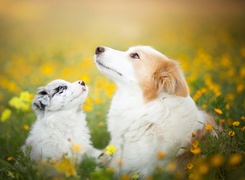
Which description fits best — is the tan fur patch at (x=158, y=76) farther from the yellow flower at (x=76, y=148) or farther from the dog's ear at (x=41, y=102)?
the dog's ear at (x=41, y=102)

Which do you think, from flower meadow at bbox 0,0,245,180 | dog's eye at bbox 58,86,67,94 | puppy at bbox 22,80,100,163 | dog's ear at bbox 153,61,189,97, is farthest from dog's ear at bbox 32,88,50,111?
dog's ear at bbox 153,61,189,97

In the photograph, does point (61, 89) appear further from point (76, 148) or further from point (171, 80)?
point (171, 80)

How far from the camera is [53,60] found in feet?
29.7

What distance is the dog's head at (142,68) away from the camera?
3219 mm

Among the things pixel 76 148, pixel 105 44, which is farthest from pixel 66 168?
pixel 105 44

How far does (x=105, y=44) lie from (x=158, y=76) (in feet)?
22.5

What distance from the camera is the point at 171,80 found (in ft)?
10.2

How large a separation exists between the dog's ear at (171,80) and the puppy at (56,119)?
0.91 meters

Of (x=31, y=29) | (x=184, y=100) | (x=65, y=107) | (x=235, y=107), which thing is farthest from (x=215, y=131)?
(x=31, y=29)

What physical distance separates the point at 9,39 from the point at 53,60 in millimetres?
2720

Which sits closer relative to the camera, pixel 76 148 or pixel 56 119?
pixel 76 148

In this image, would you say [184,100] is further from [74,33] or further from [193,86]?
[74,33]

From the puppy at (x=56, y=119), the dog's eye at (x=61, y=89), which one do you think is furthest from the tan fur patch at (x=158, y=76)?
the dog's eye at (x=61, y=89)

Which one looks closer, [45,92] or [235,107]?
[45,92]
